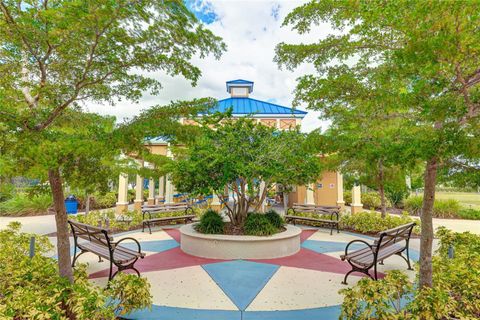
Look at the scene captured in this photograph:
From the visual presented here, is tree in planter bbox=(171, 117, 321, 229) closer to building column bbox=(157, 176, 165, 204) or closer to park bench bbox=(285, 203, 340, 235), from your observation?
park bench bbox=(285, 203, 340, 235)

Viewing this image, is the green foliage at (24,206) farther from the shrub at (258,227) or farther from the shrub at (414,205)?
the shrub at (414,205)

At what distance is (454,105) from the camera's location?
2762 millimetres

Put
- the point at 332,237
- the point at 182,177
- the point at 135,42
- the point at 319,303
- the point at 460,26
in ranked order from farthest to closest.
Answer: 1. the point at 332,237
2. the point at 182,177
3. the point at 319,303
4. the point at 135,42
5. the point at 460,26

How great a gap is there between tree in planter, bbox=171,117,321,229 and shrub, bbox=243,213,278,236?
502mm

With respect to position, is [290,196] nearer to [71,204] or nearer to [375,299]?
[71,204]

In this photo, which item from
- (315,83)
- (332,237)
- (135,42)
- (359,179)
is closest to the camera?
(135,42)

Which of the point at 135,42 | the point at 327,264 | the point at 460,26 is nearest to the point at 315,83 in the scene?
the point at 460,26

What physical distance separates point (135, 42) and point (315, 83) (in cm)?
252

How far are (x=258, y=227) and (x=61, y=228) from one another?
14.9 feet

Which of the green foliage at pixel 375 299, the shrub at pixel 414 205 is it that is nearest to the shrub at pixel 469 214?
the shrub at pixel 414 205

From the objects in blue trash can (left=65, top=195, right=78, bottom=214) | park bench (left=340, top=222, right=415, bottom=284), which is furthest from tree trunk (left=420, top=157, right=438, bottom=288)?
blue trash can (left=65, top=195, right=78, bottom=214)

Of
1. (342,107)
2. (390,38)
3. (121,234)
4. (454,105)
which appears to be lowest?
(121,234)

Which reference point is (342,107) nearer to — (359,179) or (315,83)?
(315,83)

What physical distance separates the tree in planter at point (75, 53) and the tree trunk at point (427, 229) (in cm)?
351
